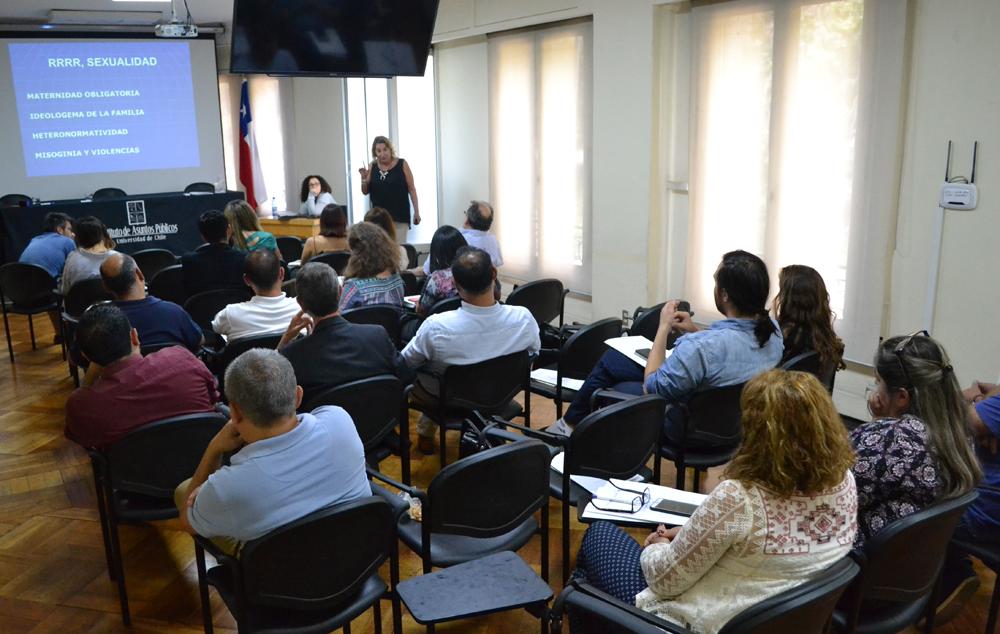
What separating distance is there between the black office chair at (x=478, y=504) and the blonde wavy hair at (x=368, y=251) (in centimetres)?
209

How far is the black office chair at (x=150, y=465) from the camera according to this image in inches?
115

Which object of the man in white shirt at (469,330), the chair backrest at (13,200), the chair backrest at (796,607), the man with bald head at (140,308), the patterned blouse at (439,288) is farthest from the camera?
the chair backrest at (13,200)

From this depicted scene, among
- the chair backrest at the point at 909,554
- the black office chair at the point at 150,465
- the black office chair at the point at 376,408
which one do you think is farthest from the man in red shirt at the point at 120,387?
the chair backrest at the point at 909,554

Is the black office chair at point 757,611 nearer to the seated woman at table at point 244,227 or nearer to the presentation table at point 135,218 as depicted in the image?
the seated woman at table at point 244,227

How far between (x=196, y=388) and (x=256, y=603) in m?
1.23

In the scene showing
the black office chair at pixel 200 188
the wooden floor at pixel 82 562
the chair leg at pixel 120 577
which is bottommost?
the wooden floor at pixel 82 562

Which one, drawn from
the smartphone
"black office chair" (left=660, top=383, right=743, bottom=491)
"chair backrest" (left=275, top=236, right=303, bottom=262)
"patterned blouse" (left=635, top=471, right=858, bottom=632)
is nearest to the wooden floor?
"black office chair" (left=660, top=383, right=743, bottom=491)

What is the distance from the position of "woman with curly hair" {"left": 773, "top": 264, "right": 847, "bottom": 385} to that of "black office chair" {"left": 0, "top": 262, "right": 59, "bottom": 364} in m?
5.25

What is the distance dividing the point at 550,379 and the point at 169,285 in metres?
2.97

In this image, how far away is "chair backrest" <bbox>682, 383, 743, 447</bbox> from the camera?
3.28 meters

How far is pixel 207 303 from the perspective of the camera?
527cm

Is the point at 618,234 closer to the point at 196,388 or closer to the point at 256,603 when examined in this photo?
the point at 196,388

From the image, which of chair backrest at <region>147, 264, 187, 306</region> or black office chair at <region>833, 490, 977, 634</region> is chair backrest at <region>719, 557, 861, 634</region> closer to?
black office chair at <region>833, 490, 977, 634</region>

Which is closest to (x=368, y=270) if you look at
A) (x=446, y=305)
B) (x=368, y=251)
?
(x=368, y=251)
